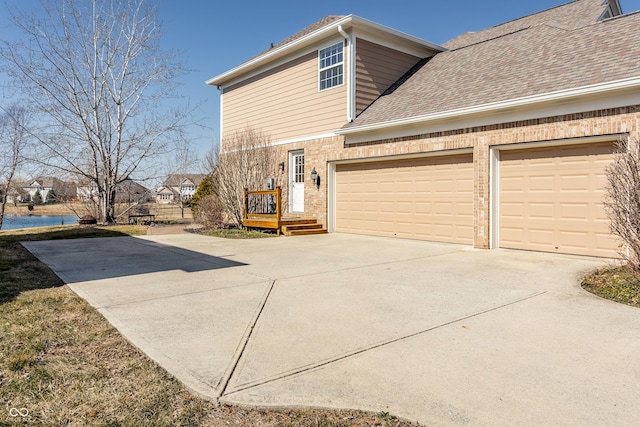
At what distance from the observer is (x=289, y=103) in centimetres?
1430

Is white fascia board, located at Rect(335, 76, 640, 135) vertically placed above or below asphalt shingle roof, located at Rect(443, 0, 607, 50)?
below

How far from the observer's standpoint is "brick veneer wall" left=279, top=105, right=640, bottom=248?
7281 mm

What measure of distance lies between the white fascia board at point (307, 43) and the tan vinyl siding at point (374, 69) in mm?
557

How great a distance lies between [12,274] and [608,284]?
8.64 meters

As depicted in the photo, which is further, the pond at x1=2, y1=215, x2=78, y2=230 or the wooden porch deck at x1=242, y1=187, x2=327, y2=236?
the pond at x1=2, y1=215, x2=78, y2=230

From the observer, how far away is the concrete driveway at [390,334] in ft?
8.35

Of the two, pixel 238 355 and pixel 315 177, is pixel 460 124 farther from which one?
pixel 238 355

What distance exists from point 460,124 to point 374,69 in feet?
14.4

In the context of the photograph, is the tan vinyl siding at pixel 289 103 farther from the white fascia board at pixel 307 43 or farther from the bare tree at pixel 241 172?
the bare tree at pixel 241 172

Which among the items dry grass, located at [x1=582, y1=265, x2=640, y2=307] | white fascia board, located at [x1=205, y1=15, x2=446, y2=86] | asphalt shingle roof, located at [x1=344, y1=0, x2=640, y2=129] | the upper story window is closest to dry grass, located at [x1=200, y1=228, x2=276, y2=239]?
asphalt shingle roof, located at [x1=344, y1=0, x2=640, y2=129]

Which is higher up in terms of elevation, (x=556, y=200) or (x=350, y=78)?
(x=350, y=78)

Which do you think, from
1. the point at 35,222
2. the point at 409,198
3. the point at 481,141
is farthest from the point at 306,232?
the point at 35,222

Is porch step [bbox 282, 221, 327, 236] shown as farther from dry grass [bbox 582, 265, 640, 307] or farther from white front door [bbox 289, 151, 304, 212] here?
dry grass [bbox 582, 265, 640, 307]

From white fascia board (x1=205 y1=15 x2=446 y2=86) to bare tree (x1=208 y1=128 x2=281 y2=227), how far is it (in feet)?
9.14
